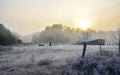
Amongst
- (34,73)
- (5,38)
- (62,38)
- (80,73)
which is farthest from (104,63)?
(62,38)

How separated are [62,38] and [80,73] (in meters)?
93.0

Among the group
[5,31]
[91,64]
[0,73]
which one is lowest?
[0,73]

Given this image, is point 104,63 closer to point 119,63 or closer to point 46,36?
point 119,63

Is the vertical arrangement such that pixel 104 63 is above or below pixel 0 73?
above

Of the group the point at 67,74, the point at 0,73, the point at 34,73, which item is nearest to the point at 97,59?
the point at 67,74

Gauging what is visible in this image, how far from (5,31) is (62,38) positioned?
46.2 metres

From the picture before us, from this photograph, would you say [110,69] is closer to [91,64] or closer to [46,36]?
[91,64]

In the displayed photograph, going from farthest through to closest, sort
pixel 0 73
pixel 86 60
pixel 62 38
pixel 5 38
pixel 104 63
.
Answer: pixel 62 38 < pixel 5 38 < pixel 0 73 < pixel 86 60 < pixel 104 63

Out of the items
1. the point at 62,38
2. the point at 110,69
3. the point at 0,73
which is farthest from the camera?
the point at 62,38

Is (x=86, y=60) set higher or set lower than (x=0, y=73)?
higher

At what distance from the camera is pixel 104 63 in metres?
10.2

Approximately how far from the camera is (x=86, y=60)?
11.1 metres

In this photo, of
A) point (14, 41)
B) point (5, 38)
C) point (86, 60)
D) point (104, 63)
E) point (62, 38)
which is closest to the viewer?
point (104, 63)

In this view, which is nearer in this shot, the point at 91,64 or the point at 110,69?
the point at 110,69
